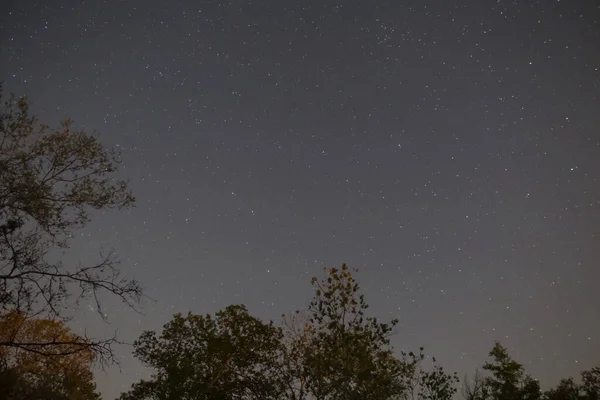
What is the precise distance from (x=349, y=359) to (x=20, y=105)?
2000cm

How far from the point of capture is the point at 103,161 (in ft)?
35.2

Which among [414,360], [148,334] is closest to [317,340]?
[414,360]

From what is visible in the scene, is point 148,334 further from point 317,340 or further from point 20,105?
point 20,105

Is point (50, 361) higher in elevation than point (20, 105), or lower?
lower

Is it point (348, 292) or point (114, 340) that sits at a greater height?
point (348, 292)

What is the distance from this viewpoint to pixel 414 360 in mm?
25062

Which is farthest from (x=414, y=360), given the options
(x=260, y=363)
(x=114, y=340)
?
(x=114, y=340)

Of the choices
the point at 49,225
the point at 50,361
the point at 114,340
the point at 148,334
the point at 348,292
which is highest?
the point at 348,292

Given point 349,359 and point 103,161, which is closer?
A: point 103,161

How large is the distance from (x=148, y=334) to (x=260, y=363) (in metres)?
9.03

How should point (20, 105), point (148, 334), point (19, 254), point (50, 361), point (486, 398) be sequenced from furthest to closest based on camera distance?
1. point (486, 398)
2. point (148, 334)
3. point (20, 105)
4. point (19, 254)
5. point (50, 361)

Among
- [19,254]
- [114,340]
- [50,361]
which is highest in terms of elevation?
[19,254]

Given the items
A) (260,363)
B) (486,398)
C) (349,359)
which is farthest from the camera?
(486,398)

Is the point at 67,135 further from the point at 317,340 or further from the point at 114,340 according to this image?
the point at 317,340
